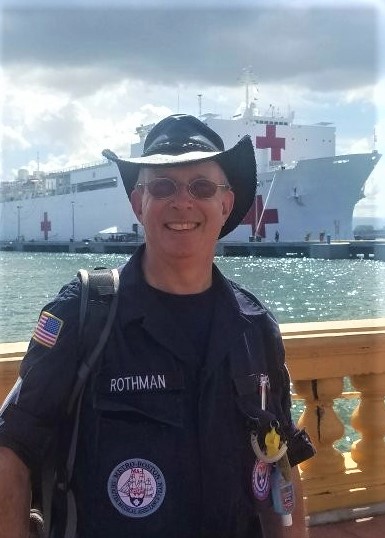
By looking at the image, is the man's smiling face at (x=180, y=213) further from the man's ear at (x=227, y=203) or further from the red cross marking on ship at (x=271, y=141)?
the red cross marking on ship at (x=271, y=141)

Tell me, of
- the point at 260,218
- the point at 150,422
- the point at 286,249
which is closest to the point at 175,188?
the point at 150,422

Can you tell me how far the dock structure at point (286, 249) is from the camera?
39375mm

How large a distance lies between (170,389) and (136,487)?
17 centimetres

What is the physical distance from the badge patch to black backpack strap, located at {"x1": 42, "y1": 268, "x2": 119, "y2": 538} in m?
0.33

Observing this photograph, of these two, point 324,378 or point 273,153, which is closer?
point 324,378

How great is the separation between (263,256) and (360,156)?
7918 mm

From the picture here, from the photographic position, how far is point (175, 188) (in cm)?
137

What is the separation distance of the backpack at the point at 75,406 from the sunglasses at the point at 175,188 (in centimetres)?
22

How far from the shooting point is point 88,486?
1228mm

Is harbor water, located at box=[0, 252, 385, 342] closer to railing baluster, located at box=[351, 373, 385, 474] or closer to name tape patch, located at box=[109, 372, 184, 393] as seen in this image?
railing baluster, located at box=[351, 373, 385, 474]

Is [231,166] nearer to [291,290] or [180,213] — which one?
[180,213]

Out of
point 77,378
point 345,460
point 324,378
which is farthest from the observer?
point 345,460

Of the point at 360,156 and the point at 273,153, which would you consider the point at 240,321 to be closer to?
the point at 360,156

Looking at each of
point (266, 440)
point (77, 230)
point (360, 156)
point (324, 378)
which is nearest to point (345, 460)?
point (324, 378)
